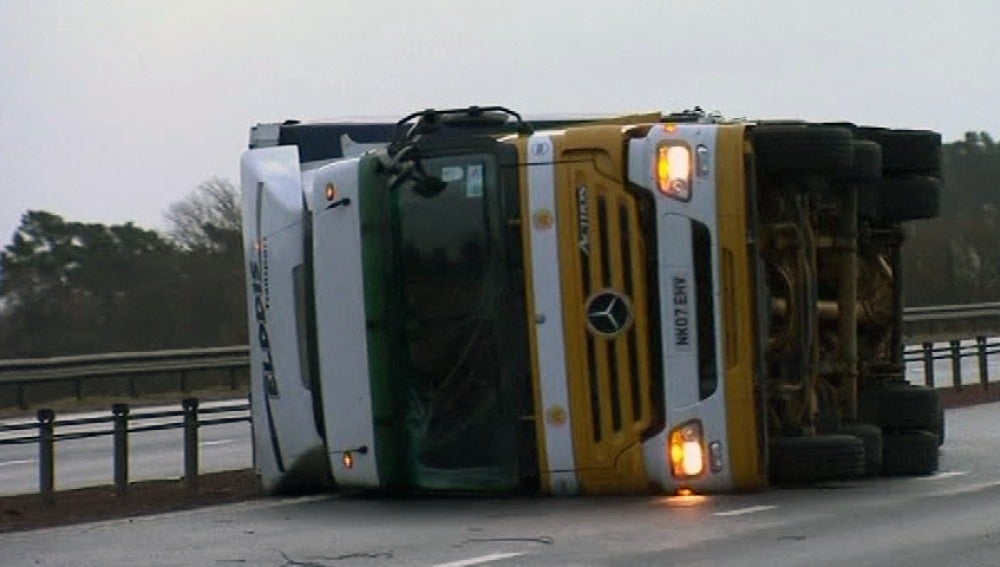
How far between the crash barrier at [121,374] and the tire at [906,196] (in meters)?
12.0

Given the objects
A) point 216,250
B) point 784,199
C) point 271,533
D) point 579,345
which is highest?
point 216,250

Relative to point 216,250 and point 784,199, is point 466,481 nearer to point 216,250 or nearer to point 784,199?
point 784,199

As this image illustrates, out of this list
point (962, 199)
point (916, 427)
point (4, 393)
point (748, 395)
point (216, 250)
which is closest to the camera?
point (748, 395)

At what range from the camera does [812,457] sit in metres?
13.3

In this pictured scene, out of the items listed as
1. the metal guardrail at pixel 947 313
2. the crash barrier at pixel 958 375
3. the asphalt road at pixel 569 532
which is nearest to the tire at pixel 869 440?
the asphalt road at pixel 569 532

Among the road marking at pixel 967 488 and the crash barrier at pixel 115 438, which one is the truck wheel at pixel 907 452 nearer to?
the road marking at pixel 967 488

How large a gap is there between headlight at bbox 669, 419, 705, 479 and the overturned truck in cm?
1

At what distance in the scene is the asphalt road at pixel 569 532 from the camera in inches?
438

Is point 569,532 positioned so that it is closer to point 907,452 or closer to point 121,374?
point 907,452

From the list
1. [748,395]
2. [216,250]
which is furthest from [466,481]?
[216,250]

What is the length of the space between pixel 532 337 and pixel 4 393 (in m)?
21.7

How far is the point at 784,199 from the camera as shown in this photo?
44.7 ft

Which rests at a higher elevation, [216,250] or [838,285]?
[216,250]

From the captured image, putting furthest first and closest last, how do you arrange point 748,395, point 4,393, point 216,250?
point 216,250 → point 4,393 → point 748,395
